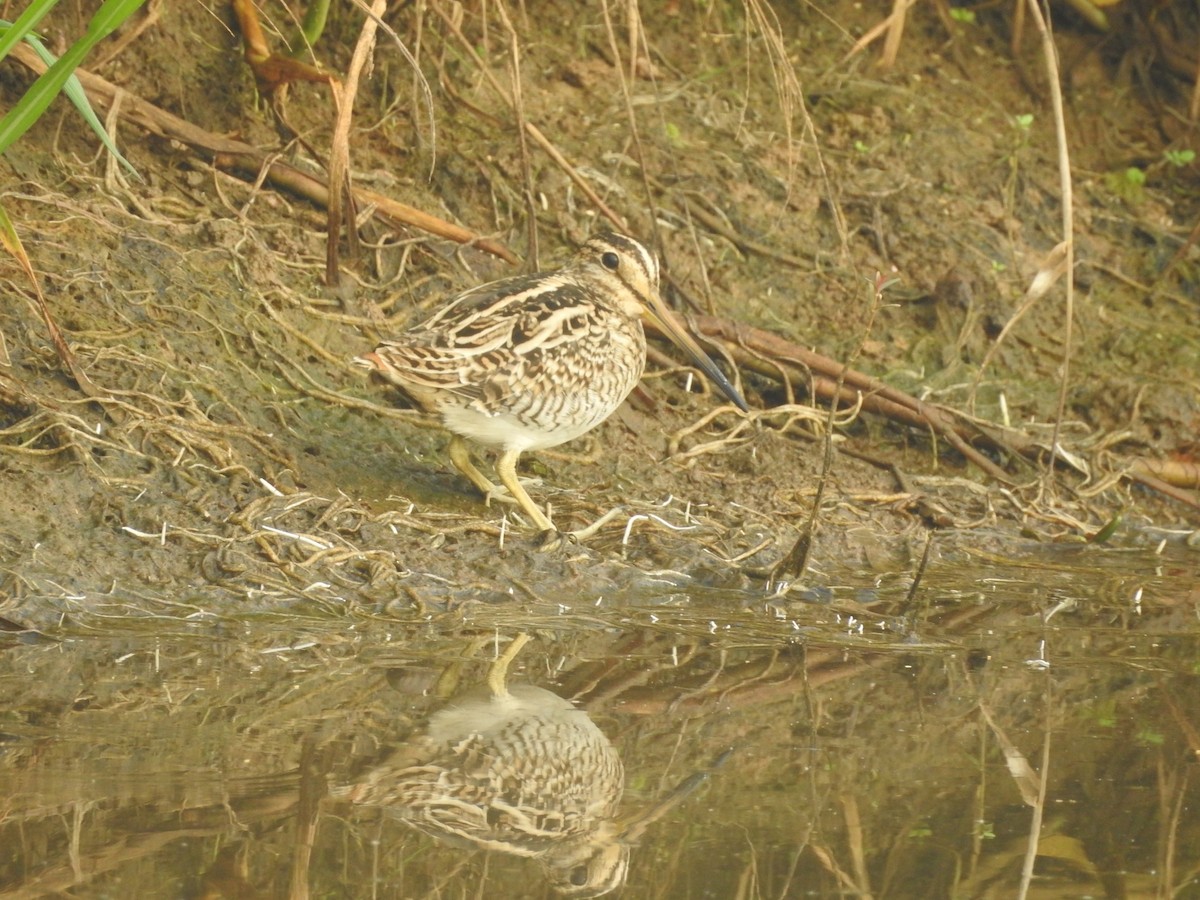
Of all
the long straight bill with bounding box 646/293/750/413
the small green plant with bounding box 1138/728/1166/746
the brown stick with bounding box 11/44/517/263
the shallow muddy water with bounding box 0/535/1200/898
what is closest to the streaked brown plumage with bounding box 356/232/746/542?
the long straight bill with bounding box 646/293/750/413


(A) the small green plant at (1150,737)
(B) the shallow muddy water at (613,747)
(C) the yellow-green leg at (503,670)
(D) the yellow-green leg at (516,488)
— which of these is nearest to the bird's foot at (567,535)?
(D) the yellow-green leg at (516,488)

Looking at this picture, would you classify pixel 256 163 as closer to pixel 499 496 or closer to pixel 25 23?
pixel 499 496

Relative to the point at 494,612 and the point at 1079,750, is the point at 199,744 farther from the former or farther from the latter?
the point at 1079,750

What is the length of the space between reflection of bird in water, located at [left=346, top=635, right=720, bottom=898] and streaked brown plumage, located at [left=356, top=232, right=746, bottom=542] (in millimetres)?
1338

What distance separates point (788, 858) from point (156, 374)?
295cm

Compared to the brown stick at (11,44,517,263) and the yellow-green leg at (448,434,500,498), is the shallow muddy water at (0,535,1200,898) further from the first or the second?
the brown stick at (11,44,517,263)

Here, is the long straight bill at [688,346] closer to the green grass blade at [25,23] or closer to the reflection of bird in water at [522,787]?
the reflection of bird in water at [522,787]

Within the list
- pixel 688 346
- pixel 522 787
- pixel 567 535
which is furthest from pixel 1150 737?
pixel 688 346

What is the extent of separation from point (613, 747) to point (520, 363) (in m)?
1.71

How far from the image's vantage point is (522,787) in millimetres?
3342

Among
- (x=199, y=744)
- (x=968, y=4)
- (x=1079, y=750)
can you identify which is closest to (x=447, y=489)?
(x=199, y=744)

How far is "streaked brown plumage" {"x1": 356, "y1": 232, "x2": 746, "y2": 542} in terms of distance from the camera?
4965mm

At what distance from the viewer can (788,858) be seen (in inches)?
117

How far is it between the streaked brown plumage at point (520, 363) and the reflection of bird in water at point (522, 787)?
1338 mm
